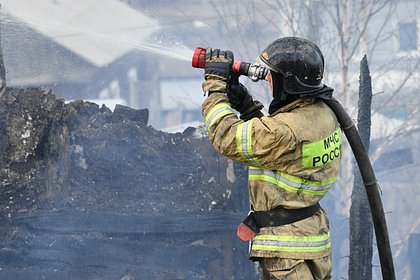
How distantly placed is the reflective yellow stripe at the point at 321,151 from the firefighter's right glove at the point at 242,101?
45 centimetres

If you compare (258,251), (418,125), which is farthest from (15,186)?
(418,125)

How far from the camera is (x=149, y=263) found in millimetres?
→ 5270

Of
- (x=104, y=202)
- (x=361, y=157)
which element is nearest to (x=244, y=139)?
(x=361, y=157)

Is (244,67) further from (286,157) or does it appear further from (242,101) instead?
(286,157)

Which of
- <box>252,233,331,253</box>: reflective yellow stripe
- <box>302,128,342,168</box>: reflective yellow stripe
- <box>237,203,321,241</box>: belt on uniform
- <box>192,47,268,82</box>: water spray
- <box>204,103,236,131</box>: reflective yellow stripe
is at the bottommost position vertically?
<box>252,233,331,253</box>: reflective yellow stripe

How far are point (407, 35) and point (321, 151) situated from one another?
9245 millimetres

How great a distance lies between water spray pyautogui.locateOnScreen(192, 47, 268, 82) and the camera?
3186 mm

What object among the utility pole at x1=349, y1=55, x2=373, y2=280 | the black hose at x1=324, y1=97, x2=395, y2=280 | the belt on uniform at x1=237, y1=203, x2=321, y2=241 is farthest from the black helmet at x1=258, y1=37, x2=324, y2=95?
the utility pole at x1=349, y1=55, x2=373, y2=280

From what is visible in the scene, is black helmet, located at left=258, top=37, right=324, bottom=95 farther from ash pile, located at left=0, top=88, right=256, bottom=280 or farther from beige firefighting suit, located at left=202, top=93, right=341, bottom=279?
ash pile, located at left=0, top=88, right=256, bottom=280

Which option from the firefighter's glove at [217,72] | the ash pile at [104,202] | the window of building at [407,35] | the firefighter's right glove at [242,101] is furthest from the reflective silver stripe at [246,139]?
the window of building at [407,35]

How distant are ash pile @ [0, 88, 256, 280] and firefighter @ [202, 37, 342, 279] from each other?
2.10 metres

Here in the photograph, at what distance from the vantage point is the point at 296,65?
3188 millimetres

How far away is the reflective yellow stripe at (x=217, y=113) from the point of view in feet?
10.1

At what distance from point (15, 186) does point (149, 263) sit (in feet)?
3.78
